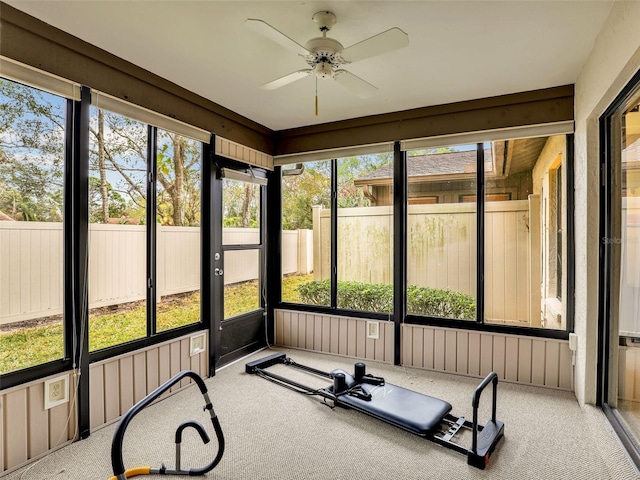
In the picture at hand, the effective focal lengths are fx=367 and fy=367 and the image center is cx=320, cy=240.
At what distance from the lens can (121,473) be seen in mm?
1566

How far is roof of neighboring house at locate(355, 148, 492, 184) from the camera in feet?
11.7

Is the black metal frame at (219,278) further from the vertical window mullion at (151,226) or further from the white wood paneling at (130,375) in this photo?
the vertical window mullion at (151,226)

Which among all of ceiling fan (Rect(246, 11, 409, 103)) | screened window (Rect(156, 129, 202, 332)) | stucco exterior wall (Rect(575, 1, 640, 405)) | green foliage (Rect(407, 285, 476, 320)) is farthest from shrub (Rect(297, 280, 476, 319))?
ceiling fan (Rect(246, 11, 409, 103))

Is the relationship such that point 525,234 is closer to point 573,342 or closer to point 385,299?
point 573,342

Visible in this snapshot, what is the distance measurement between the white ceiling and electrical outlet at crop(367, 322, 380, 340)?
7.50ft

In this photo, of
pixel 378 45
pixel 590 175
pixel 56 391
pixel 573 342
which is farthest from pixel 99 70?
pixel 573 342

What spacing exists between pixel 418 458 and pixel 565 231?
7.58ft

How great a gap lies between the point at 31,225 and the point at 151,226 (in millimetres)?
833

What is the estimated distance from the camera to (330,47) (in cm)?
215

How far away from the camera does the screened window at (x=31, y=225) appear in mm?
2133

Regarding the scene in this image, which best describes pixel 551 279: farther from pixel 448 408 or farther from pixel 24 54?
pixel 24 54

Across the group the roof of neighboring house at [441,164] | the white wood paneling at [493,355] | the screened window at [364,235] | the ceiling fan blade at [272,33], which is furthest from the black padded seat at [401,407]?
the ceiling fan blade at [272,33]

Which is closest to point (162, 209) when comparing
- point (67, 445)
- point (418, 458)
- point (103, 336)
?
point (103, 336)

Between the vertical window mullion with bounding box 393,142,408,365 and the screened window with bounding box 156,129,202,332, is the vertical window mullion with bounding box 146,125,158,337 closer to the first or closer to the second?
the screened window with bounding box 156,129,202,332
